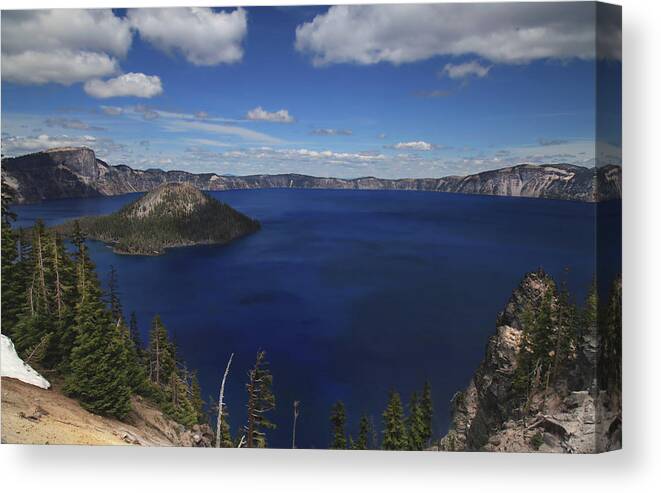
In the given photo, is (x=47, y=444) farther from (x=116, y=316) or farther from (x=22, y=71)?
(x=22, y=71)

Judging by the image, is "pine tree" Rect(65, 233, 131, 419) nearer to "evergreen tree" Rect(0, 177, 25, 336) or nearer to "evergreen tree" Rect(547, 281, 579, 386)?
"evergreen tree" Rect(0, 177, 25, 336)

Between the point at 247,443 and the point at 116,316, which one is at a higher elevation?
the point at 116,316

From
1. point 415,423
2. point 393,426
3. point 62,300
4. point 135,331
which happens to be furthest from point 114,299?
point 415,423

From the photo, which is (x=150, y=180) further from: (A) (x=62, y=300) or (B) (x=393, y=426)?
(B) (x=393, y=426)

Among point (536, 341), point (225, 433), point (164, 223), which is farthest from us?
point (164, 223)

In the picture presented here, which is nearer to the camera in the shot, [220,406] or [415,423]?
[415,423]

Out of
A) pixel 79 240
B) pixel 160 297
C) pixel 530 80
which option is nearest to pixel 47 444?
pixel 160 297
